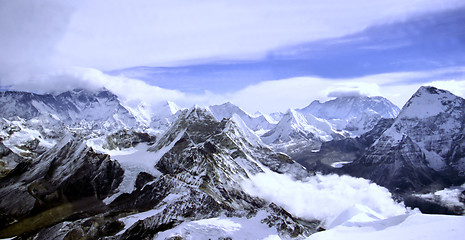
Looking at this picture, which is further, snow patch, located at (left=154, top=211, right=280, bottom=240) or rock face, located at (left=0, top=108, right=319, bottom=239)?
rock face, located at (left=0, top=108, right=319, bottom=239)

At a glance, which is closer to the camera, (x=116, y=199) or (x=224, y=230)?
(x=224, y=230)

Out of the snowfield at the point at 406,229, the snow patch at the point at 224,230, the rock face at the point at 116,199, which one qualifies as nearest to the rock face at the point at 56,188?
the rock face at the point at 116,199

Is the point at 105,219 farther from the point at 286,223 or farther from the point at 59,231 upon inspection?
the point at 286,223

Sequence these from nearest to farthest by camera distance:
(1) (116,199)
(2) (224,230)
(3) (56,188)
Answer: (2) (224,230) → (1) (116,199) → (3) (56,188)

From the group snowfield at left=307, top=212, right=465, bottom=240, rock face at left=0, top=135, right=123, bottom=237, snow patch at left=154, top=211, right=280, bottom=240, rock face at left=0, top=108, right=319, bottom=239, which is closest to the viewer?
snowfield at left=307, top=212, right=465, bottom=240

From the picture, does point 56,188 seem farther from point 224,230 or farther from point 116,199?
point 224,230

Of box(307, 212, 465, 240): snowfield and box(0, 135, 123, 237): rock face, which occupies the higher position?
box(307, 212, 465, 240): snowfield

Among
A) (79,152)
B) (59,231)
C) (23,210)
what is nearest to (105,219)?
(59,231)

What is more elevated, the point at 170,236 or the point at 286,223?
the point at 170,236

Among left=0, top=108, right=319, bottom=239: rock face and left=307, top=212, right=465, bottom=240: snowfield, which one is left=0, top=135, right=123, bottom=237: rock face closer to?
left=0, top=108, right=319, bottom=239: rock face

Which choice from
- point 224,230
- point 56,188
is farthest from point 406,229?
point 56,188

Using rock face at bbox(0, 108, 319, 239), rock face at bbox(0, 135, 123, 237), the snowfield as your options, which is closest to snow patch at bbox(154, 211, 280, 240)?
rock face at bbox(0, 108, 319, 239)
